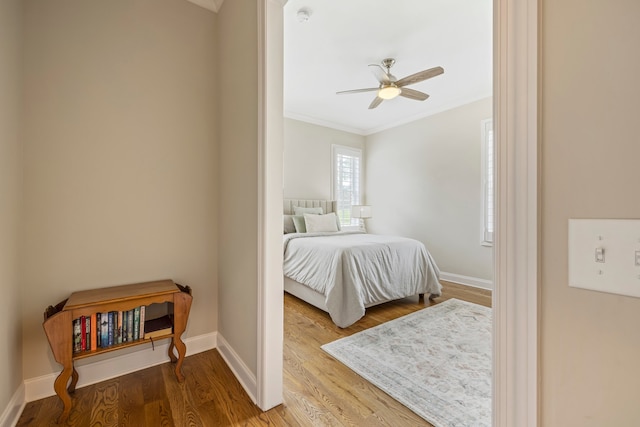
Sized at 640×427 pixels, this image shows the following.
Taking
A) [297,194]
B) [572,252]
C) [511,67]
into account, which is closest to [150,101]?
[511,67]

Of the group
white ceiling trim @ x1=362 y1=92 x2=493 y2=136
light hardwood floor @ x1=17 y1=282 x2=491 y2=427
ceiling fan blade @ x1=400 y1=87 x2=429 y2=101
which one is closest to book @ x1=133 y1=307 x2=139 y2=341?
light hardwood floor @ x1=17 y1=282 x2=491 y2=427

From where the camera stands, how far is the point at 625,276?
0.46 m

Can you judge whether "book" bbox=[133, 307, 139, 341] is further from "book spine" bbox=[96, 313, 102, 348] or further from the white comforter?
the white comforter

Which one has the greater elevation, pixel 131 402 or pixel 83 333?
pixel 83 333

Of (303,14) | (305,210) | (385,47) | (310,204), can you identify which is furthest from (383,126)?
(303,14)

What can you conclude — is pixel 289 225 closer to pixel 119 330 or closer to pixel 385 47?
pixel 385 47

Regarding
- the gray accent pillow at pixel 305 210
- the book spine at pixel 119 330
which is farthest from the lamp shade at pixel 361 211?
the book spine at pixel 119 330

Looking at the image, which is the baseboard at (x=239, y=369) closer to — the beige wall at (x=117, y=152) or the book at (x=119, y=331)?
the beige wall at (x=117, y=152)

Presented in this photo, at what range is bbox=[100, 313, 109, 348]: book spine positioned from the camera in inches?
64.2

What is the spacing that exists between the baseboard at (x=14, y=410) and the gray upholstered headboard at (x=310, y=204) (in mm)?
3527

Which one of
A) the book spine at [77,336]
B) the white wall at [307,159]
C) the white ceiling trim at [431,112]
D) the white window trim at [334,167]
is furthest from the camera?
the white window trim at [334,167]

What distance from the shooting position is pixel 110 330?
1.65 metres

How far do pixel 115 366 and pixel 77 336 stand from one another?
43cm

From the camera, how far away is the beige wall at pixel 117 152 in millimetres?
1666
